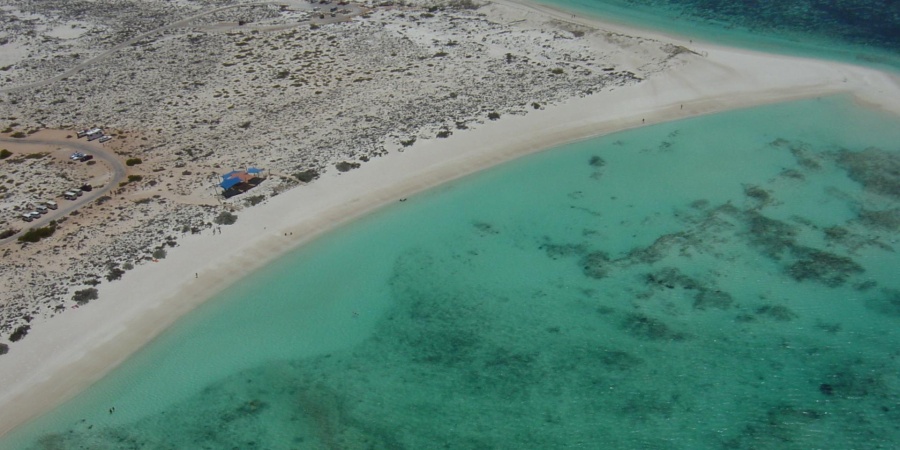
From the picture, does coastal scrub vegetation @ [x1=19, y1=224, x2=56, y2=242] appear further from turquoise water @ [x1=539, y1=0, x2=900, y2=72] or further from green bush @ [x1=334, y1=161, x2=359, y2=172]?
turquoise water @ [x1=539, y1=0, x2=900, y2=72]

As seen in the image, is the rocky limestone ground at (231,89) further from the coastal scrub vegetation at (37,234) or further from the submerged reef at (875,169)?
the submerged reef at (875,169)

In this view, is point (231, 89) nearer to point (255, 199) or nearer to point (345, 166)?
point (345, 166)

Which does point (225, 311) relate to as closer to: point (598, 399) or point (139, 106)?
point (598, 399)

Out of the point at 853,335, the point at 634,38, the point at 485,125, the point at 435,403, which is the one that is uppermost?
the point at 634,38

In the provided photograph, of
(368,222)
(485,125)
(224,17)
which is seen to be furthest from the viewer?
(224,17)

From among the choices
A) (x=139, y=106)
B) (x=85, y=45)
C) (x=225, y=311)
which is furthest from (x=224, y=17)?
(x=225, y=311)

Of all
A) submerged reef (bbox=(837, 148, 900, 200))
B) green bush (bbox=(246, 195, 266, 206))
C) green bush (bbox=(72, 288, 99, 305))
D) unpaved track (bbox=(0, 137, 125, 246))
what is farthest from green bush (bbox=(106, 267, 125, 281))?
submerged reef (bbox=(837, 148, 900, 200))
